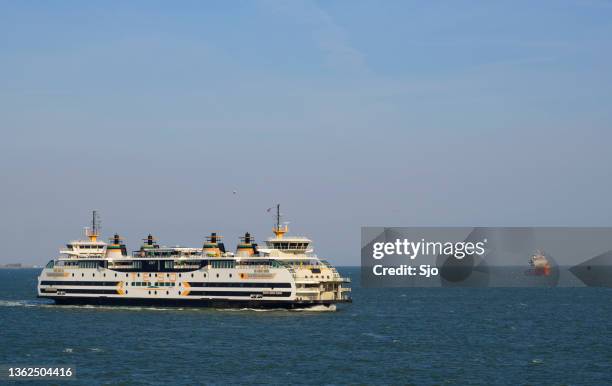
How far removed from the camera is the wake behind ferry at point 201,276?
4053 inches

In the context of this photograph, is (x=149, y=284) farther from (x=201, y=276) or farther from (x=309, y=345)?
(x=309, y=345)

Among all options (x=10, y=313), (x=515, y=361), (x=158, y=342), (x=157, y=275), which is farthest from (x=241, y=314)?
(x=515, y=361)

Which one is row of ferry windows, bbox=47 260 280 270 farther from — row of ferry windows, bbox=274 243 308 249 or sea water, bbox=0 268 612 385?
sea water, bbox=0 268 612 385

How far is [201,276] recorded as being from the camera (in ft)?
349

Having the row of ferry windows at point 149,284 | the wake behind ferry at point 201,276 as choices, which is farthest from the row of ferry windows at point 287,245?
the row of ferry windows at point 149,284

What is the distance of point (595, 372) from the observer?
67.4m

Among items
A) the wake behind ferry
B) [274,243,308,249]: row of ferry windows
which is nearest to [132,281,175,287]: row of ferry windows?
the wake behind ferry

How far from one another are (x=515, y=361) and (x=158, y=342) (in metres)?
30.8

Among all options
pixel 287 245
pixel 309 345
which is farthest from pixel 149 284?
pixel 309 345

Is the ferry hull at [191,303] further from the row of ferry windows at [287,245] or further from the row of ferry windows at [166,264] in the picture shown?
the row of ferry windows at [287,245]

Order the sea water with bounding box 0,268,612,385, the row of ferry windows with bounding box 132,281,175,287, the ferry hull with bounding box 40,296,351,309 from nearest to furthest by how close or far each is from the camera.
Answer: the sea water with bounding box 0,268,612,385 → the ferry hull with bounding box 40,296,351,309 → the row of ferry windows with bounding box 132,281,175,287

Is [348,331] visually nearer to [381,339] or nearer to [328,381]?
[381,339]

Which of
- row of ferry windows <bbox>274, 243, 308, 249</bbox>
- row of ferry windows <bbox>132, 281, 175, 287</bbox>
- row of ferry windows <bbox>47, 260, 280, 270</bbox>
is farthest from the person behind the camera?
row of ferry windows <bbox>132, 281, 175, 287</bbox>

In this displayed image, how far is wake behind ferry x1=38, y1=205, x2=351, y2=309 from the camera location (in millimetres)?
102938
